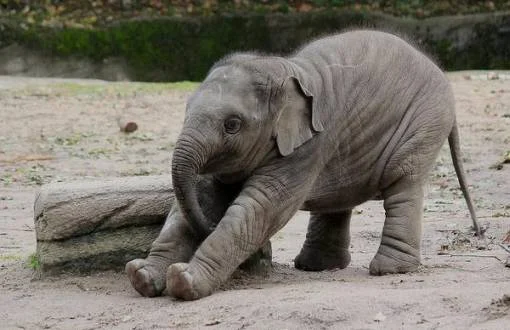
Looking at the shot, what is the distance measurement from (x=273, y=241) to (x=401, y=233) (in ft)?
6.95

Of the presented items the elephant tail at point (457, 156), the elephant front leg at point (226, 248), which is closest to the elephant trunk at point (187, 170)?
the elephant front leg at point (226, 248)

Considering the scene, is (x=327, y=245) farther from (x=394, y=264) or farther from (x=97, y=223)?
(x=97, y=223)

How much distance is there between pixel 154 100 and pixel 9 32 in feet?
12.6

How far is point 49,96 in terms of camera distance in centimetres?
1534

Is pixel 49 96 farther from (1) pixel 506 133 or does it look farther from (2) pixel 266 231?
(2) pixel 266 231

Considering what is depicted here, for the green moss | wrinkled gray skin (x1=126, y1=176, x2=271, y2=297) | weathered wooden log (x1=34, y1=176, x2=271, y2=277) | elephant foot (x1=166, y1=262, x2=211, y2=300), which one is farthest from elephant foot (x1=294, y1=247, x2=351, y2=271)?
the green moss

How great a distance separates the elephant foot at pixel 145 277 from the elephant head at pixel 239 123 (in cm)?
30

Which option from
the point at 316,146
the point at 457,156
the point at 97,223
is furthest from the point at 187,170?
the point at 457,156

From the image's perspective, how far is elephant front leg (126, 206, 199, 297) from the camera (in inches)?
248

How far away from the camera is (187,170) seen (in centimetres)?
603

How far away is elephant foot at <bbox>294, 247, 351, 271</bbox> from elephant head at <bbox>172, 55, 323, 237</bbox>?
0.95 metres

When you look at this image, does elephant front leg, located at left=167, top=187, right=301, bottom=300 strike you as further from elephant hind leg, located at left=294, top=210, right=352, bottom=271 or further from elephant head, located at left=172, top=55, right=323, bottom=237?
elephant hind leg, located at left=294, top=210, right=352, bottom=271

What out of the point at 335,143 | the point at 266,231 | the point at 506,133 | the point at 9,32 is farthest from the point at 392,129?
the point at 9,32

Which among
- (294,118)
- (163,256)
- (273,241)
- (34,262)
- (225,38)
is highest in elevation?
(294,118)
